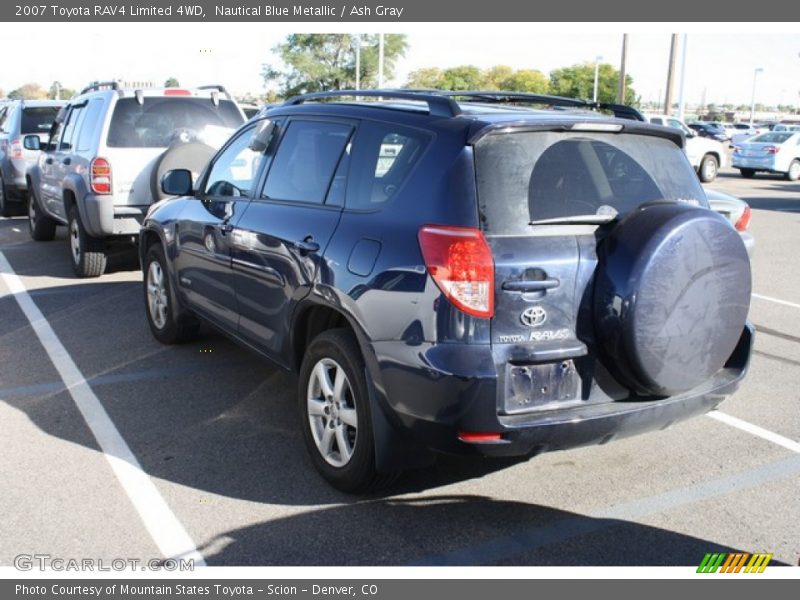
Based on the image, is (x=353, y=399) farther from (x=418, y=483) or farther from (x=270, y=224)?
(x=270, y=224)

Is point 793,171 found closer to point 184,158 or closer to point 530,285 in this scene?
point 184,158

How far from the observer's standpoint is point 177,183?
590cm

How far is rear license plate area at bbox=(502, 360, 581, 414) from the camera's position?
3432 millimetres

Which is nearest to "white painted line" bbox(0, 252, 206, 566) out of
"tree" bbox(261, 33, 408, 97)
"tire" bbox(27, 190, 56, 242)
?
"tire" bbox(27, 190, 56, 242)

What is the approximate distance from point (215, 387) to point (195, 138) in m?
4.30

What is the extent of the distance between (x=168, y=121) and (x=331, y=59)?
193 feet

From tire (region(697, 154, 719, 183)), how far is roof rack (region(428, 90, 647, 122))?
2125cm

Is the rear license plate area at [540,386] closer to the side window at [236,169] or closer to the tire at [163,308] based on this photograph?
the side window at [236,169]

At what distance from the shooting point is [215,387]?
5668mm

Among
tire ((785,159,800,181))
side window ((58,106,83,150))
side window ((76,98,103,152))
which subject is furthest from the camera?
tire ((785,159,800,181))

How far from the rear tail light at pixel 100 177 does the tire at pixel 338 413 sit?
5139 mm

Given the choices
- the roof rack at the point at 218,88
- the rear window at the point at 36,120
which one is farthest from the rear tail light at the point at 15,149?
the roof rack at the point at 218,88

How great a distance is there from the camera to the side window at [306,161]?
4.37 metres

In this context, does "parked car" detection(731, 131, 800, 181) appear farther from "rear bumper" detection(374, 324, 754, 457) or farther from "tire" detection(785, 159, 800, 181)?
"rear bumper" detection(374, 324, 754, 457)
